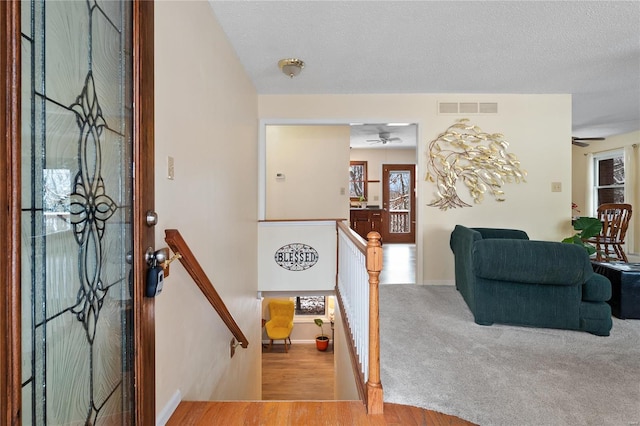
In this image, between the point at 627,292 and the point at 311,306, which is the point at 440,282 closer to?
the point at 627,292

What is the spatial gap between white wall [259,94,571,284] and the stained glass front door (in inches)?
123

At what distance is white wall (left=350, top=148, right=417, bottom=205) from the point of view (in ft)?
29.6

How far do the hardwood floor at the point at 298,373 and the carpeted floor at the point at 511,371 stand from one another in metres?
3.53

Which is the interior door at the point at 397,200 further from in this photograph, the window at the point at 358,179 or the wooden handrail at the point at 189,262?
the wooden handrail at the point at 189,262

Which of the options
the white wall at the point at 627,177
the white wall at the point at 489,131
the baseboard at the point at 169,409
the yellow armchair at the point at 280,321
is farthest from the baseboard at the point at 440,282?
the white wall at the point at 627,177

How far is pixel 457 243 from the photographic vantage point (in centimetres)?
360

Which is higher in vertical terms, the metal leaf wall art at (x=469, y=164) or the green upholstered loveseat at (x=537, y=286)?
the metal leaf wall art at (x=469, y=164)

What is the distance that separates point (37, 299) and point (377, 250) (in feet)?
4.35

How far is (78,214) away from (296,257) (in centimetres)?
328

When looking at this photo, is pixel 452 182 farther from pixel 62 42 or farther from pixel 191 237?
pixel 62 42

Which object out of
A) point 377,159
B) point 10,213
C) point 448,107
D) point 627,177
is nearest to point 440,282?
point 448,107

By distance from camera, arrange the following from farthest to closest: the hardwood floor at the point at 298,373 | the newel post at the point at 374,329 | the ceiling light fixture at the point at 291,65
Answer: the hardwood floor at the point at 298,373, the ceiling light fixture at the point at 291,65, the newel post at the point at 374,329

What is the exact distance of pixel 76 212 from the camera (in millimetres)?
1029

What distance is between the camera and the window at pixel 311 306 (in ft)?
26.9
